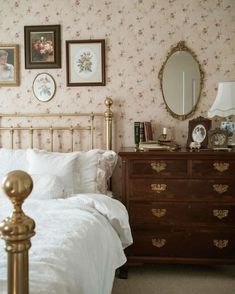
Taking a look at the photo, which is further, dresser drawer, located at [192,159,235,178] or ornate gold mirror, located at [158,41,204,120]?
ornate gold mirror, located at [158,41,204,120]

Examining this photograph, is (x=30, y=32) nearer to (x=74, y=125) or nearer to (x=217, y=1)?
(x=74, y=125)

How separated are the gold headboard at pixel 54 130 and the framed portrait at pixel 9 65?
0.97 ft

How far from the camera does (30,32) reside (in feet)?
10.2

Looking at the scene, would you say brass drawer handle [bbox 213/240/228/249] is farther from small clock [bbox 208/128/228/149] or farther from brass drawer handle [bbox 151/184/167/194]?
small clock [bbox 208/128/228/149]

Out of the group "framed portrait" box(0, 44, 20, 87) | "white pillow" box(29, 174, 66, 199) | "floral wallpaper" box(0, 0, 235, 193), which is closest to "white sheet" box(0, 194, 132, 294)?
"white pillow" box(29, 174, 66, 199)

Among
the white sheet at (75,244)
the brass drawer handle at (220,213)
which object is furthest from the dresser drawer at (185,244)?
the white sheet at (75,244)

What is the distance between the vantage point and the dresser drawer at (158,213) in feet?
8.59

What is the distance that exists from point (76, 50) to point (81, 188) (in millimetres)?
1232

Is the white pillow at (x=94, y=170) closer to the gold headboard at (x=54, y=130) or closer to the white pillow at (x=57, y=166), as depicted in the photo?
the white pillow at (x=57, y=166)

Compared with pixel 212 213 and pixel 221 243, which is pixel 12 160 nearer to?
pixel 212 213

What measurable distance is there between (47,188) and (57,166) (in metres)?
0.24

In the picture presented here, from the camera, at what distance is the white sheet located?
1.25m

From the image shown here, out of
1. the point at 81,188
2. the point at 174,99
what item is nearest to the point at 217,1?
the point at 174,99

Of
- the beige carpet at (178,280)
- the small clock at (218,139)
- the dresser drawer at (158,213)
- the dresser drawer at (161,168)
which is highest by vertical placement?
the small clock at (218,139)
